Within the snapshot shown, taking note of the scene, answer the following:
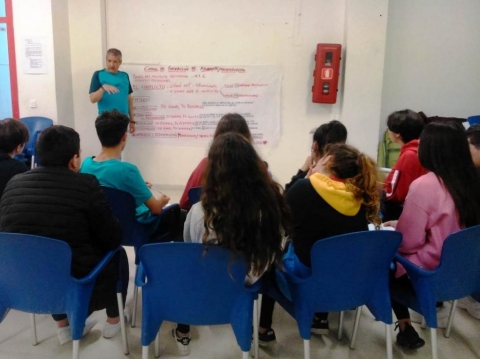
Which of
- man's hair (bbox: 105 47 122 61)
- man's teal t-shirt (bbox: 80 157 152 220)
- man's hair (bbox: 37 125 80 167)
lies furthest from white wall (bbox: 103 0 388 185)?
man's hair (bbox: 37 125 80 167)

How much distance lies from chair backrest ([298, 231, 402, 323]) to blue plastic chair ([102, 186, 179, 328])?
95cm

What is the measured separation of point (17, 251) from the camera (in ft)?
4.71

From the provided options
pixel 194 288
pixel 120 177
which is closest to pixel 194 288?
pixel 194 288

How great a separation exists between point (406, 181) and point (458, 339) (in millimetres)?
859

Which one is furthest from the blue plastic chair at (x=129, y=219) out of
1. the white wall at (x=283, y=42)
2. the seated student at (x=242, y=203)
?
the white wall at (x=283, y=42)

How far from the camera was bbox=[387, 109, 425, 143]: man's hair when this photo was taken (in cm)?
250

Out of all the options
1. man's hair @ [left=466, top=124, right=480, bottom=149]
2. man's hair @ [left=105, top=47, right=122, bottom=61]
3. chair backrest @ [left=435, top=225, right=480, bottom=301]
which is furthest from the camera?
man's hair @ [left=105, top=47, right=122, bottom=61]

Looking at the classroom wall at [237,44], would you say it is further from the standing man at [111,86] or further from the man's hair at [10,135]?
the man's hair at [10,135]

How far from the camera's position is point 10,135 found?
223 cm

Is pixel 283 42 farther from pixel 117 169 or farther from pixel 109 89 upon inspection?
pixel 117 169

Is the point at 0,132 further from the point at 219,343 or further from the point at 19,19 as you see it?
the point at 19,19

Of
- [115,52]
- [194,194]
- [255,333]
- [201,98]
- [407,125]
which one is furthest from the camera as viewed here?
[201,98]

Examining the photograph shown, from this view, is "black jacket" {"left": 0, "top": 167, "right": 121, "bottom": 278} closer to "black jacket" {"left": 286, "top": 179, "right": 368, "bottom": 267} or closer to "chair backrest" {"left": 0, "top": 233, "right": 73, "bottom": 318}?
"chair backrest" {"left": 0, "top": 233, "right": 73, "bottom": 318}

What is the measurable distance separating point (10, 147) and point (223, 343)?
1.53 metres
